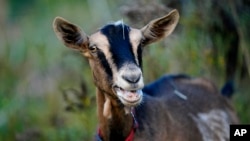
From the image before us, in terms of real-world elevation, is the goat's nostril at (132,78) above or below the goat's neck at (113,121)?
above

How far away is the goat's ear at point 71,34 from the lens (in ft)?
24.5

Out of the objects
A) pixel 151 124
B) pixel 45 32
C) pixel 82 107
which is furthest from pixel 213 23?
pixel 151 124

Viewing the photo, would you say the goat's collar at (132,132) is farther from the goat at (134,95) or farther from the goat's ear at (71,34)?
the goat's ear at (71,34)

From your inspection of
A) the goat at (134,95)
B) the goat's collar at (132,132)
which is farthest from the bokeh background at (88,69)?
the goat's collar at (132,132)

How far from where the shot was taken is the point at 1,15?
14438mm

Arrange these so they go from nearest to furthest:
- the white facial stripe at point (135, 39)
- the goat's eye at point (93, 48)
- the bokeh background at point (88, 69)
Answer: the white facial stripe at point (135, 39) → the goat's eye at point (93, 48) → the bokeh background at point (88, 69)

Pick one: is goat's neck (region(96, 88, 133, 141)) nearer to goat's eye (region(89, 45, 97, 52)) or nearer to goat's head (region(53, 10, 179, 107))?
goat's head (region(53, 10, 179, 107))

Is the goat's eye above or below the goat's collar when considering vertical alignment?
above

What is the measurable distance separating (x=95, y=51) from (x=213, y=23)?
4.64 metres

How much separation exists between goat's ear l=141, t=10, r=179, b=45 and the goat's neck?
0.70 meters

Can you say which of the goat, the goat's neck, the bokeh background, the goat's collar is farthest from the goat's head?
the bokeh background

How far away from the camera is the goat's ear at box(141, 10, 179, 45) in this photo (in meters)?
7.71

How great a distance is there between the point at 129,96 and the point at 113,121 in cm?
67

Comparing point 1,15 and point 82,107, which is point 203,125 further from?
point 1,15
